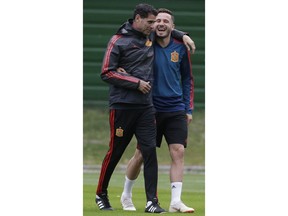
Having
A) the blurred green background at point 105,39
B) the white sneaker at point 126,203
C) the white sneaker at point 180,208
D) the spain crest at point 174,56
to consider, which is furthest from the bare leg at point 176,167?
the blurred green background at point 105,39

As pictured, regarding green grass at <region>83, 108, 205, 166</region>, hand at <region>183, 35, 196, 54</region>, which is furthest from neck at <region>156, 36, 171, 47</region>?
green grass at <region>83, 108, 205, 166</region>

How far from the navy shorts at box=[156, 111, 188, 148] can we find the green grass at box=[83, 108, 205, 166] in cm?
840

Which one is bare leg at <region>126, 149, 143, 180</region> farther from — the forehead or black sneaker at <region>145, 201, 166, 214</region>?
the forehead

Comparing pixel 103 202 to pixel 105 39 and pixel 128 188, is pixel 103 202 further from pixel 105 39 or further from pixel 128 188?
pixel 105 39

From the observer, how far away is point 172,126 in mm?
9336

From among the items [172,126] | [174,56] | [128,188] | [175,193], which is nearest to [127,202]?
[128,188]

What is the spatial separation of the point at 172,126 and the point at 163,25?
2.79 ft

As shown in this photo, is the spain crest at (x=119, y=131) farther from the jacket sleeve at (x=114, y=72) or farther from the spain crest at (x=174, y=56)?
the spain crest at (x=174, y=56)
